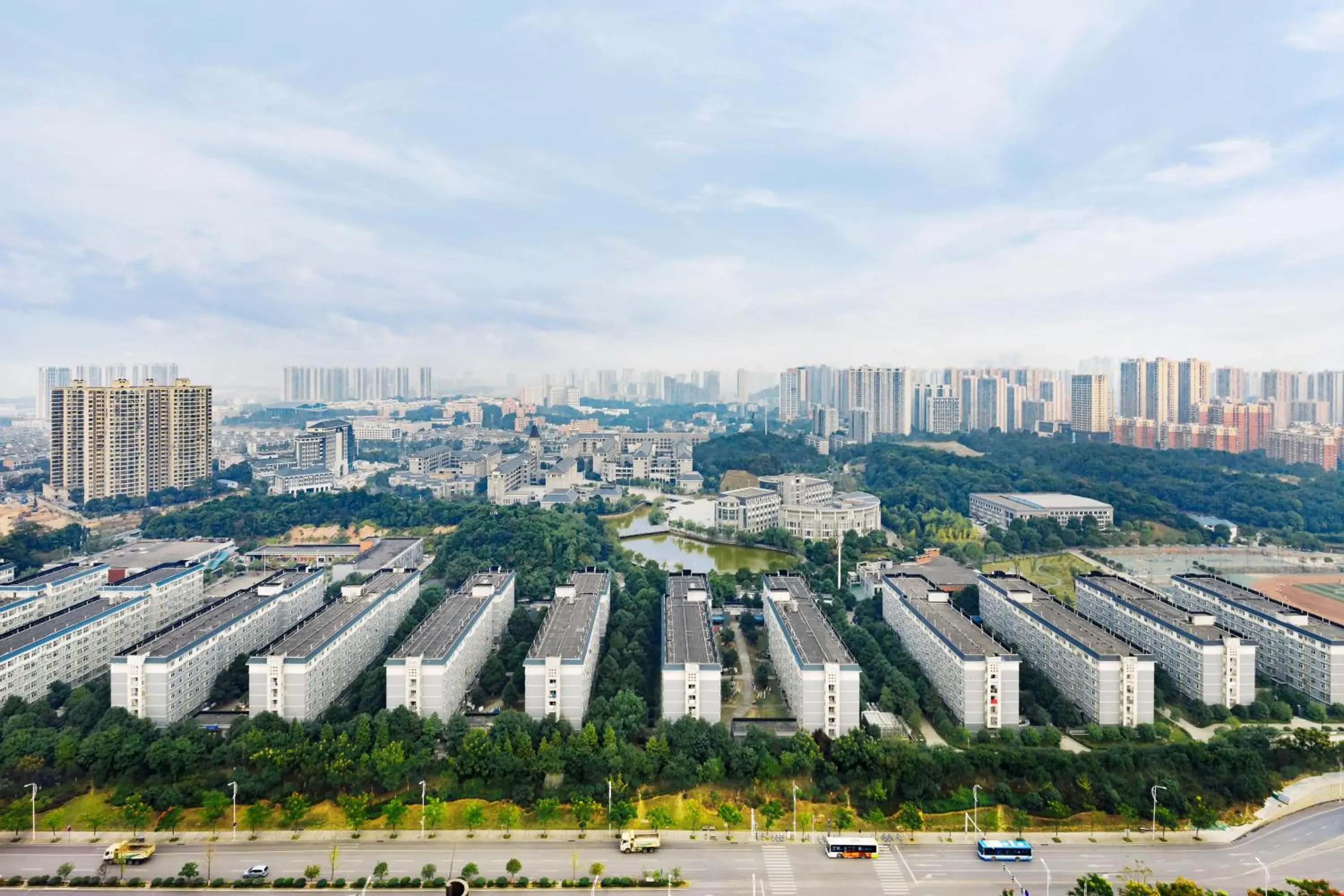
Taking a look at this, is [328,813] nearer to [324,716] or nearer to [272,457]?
[324,716]

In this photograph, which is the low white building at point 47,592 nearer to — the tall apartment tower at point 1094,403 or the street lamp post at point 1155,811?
the street lamp post at point 1155,811

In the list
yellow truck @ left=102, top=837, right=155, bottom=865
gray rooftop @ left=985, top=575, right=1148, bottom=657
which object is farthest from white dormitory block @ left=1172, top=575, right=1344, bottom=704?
yellow truck @ left=102, top=837, right=155, bottom=865

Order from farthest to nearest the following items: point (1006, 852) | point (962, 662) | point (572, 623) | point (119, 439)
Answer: point (119, 439) < point (572, 623) < point (962, 662) < point (1006, 852)

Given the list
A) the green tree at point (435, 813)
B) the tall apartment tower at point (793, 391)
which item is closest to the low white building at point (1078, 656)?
the green tree at point (435, 813)

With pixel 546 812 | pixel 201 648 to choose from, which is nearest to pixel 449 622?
pixel 201 648

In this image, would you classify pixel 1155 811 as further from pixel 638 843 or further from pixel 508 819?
pixel 508 819

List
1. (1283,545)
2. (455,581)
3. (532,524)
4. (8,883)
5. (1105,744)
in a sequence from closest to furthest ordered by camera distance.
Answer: (8,883)
(1105,744)
(455,581)
(532,524)
(1283,545)

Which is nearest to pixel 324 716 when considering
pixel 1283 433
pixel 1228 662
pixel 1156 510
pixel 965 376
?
pixel 1228 662
